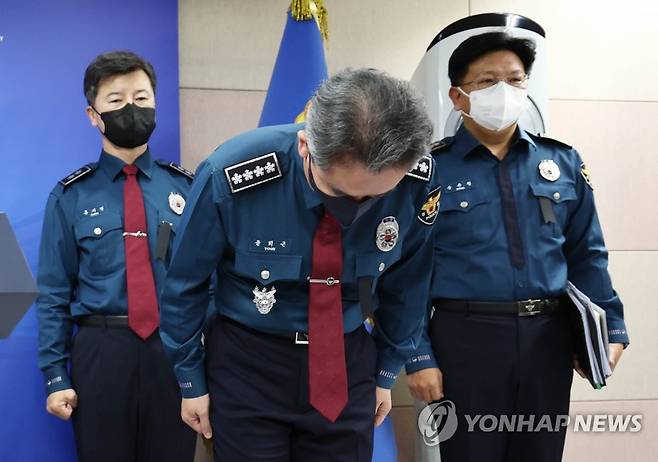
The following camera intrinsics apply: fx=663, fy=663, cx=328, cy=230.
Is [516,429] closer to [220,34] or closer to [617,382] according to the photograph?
[617,382]

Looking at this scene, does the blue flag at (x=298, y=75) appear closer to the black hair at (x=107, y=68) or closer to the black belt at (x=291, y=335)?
the black hair at (x=107, y=68)

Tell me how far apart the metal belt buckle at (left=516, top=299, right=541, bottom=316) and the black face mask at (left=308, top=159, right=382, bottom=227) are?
2.66ft

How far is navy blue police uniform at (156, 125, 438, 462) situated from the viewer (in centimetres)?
133

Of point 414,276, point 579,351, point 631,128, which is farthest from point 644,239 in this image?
point 414,276

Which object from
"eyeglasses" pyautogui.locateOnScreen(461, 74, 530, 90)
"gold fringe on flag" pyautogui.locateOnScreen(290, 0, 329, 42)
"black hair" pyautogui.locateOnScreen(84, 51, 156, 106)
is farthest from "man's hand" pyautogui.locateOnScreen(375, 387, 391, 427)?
"gold fringe on flag" pyautogui.locateOnScreen(290, 0, 329, 42)

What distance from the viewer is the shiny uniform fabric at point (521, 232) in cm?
189

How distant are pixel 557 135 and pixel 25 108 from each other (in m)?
2.31

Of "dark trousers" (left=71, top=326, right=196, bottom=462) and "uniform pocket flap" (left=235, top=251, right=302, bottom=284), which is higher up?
"uniform pocket flap" (left=235, top=251, right=302, bottom=284)

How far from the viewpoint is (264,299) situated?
135 cm

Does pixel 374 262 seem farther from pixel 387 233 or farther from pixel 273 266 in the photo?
pixel 273 266

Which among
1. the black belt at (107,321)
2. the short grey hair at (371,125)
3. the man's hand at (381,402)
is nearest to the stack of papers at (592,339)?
the man's hand at (381,402)

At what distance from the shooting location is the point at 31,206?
8.33 feet

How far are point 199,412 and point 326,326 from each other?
1.14 feet

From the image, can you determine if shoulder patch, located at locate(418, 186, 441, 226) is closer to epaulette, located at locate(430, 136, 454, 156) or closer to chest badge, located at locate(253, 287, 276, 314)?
chest badge, located at locate(253, 287, 276, 314)
